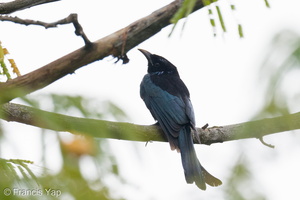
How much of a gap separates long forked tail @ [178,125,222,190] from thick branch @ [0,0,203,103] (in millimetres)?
2355

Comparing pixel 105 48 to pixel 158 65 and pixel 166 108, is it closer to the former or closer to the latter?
pixel 166 108

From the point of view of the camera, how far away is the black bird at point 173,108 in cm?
402

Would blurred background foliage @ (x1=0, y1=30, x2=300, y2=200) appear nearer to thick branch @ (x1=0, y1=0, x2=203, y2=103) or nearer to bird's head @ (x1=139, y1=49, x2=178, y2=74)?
thick branch @ (x1=0, y1=0, x2=203, y2=103)

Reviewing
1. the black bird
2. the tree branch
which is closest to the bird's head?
the black bird

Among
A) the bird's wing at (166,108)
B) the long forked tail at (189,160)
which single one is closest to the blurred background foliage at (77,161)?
the long forked tail at (189,160)

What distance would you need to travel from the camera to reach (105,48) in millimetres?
1506

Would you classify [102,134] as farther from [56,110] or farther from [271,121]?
[271,121]

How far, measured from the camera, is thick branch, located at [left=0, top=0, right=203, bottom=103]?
57.9 inches

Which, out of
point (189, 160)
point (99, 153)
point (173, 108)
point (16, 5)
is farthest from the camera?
point (173, 108)

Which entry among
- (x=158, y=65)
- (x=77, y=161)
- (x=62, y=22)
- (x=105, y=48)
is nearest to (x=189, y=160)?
(x=158, y=65)

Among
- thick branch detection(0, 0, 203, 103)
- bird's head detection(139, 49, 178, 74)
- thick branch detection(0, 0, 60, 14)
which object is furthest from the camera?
bird's head detection(139, 49, 178, 74)

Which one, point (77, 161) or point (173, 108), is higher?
point (77, 161)

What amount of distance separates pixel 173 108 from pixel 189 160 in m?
0.77

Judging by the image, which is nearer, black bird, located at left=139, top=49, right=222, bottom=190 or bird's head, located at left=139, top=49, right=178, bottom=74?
black bird, located at left=139, top=49, right=222, bottom=190
